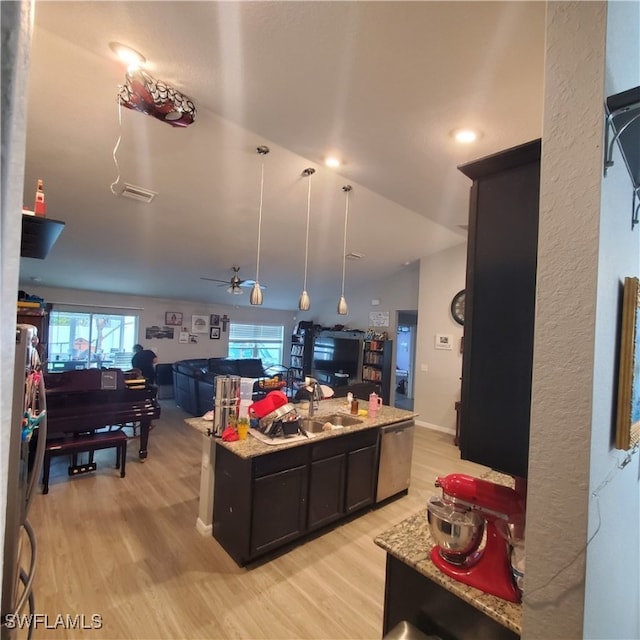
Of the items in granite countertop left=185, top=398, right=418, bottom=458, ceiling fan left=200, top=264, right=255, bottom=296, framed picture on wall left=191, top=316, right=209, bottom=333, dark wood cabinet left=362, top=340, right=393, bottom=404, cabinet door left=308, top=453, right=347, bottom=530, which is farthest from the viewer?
framed picture on wall left=191, top=316, right=209, bottom=333

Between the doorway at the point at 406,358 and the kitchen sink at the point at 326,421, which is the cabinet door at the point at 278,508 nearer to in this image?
the kitchen sink at the point at 326,421

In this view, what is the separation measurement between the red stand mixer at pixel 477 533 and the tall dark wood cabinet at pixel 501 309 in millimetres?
184

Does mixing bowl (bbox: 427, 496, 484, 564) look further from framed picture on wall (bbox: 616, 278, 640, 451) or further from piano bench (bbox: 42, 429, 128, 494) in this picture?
piano bench (bbox: 42, 429, 128, 494)

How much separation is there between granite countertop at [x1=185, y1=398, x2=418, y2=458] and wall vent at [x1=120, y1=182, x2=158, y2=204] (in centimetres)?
247

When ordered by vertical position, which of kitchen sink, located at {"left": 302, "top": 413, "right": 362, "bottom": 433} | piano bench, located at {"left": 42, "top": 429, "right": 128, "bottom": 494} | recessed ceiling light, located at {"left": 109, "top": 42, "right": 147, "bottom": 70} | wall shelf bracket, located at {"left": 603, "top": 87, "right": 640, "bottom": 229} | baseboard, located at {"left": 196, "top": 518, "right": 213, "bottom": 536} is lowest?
baseboard, located at {"left": 196, "top": 518, "right": 213, "bottom": 536}

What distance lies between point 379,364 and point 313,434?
4.77 metres

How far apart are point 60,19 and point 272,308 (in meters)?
7.87

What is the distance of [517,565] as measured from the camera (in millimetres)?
1021

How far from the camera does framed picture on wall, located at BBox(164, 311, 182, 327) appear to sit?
7738 millimetres

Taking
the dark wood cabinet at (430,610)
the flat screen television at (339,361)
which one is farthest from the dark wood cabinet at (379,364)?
the dark wood cabinet at (430,610)

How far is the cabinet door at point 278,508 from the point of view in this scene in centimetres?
231

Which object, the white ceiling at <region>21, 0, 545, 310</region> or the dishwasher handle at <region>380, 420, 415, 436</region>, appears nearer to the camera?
the white ceiling at <region>21, 0, 545, 310</region>

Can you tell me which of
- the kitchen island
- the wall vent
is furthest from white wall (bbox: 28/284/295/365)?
the kitchen island

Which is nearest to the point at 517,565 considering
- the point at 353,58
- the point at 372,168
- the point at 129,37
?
the point at 353,58
